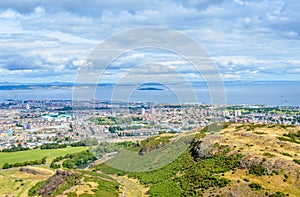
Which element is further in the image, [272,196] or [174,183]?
[174,183]

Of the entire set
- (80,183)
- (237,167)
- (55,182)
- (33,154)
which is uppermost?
(237,167)

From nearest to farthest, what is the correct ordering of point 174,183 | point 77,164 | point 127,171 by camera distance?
point 174,183 → point 127,171 → point 77,164

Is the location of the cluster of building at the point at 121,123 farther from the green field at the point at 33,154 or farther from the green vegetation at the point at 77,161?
the green vegetation at the point at 77,161

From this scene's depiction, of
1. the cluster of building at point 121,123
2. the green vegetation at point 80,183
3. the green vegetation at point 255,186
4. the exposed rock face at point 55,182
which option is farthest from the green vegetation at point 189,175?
the cluster of building at point 121,123

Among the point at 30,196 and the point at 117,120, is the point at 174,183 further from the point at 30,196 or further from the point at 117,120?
the point at 117,120

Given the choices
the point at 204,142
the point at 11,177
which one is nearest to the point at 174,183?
the point at 204,142

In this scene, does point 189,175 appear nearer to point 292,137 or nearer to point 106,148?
point 292,137

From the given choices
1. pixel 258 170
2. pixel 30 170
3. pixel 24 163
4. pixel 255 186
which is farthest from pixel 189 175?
pixel 24 163
